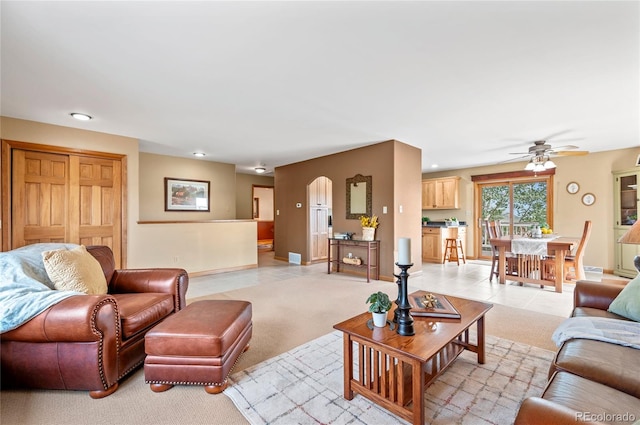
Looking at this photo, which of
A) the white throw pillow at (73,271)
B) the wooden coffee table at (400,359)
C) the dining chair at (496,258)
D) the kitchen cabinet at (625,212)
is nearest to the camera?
the wooden coffee table at (400,359)

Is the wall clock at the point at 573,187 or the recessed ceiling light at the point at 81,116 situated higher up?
the recessed ceiling light at the point at 81,116

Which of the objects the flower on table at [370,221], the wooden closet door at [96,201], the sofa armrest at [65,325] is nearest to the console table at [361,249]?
the flower on table at [370,221]

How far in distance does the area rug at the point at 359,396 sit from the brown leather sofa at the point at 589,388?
45 centimetres

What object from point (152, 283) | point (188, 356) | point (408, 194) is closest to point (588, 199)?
point (408, 194)

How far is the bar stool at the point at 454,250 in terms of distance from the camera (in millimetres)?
6480

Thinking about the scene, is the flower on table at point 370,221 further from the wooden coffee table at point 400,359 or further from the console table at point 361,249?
the wooden coffee table at point 400,359

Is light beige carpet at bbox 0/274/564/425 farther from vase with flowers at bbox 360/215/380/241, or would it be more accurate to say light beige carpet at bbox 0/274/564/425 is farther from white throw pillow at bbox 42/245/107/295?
vase with flowers at bbox 360/215/380/241

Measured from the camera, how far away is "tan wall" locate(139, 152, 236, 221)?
5863 mm

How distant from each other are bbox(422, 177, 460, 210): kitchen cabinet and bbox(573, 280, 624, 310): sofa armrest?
5280 mm

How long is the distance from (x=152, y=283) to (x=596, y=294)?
3582mm

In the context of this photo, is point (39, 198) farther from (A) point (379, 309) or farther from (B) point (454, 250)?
(B) point (454, 250)

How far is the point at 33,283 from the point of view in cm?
183

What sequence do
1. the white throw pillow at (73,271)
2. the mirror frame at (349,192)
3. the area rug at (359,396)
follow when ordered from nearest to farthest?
1. the area rug at (359,396)
2. the white throw pillow at (73,271)
3. the mirror frame at (349,192)

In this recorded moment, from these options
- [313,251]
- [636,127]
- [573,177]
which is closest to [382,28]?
[636,127]
